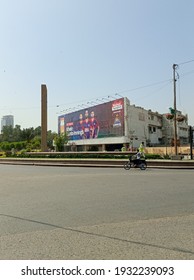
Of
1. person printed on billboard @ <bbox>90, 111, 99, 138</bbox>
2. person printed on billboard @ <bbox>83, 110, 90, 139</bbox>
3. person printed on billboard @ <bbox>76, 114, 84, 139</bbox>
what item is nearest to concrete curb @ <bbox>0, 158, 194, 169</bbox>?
person printed on billboard @ <bbox>90, 111, 99, 138</bbox>

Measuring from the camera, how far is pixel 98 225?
639 cm

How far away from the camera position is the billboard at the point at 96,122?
70438 millimetres

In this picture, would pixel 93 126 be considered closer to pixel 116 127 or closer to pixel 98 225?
pixel 116 127

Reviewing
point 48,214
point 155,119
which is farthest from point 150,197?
point 155,119

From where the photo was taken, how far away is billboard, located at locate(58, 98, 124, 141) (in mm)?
70438

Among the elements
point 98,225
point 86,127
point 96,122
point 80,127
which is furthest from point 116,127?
point 98,225

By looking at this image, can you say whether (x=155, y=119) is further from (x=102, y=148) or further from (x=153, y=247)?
(x=153, y=247)

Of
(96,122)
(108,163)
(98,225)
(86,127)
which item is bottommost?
(98,225)

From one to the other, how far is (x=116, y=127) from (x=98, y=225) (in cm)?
6477

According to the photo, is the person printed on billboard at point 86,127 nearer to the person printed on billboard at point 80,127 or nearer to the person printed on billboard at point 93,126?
the person printed on billboard at point 80,127

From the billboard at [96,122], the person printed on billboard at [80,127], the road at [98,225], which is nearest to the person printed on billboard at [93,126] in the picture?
the billboard at [96,122]

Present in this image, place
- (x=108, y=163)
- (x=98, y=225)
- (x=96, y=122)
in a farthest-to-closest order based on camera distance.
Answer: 1. (x=96, y=122)
2. (x=108, y=163)
3. (x=98, y=225)

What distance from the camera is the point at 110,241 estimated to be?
17.3 ft

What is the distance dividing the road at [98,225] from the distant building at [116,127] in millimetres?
53935
